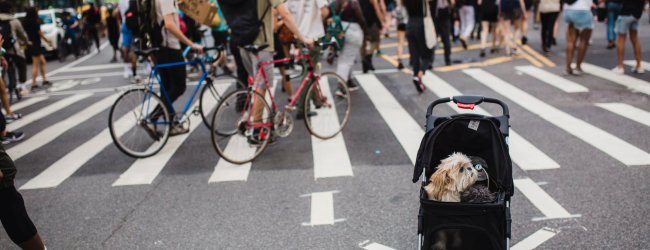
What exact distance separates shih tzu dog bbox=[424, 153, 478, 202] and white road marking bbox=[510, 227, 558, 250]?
104cm

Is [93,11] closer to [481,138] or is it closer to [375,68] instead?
[375,68]

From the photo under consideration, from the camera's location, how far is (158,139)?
693cm

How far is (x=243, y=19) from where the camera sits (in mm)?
6484

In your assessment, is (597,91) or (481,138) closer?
(481,138)

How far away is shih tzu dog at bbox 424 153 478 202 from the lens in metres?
3.18

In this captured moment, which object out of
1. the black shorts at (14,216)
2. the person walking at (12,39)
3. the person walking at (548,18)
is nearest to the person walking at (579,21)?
the person walking at (548,18)

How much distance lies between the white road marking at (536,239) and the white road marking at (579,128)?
76.2 inches

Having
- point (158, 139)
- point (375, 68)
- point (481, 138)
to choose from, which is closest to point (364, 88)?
point (375, 68)

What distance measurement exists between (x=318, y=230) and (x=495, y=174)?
148cm

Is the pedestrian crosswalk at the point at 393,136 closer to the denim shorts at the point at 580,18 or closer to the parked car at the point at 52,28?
the denim shorts at the point at 580,18

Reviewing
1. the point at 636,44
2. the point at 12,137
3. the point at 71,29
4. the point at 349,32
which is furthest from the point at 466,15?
the point at 71,29

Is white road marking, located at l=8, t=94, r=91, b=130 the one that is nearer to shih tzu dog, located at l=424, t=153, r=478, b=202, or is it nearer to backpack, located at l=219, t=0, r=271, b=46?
backpack, located at l=219, t=0, r=271, b=46

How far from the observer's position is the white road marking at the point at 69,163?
607cm

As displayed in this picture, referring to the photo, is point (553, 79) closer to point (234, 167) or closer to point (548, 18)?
point (548, 18)
